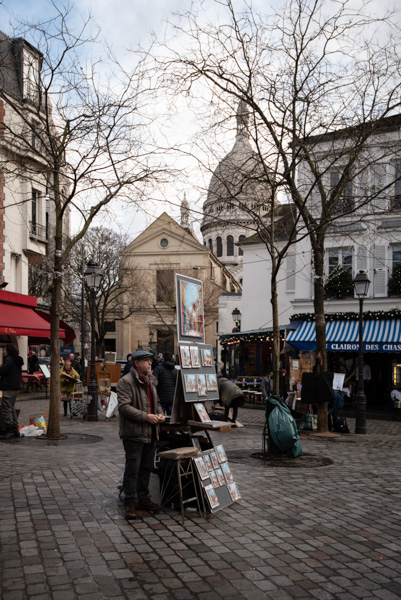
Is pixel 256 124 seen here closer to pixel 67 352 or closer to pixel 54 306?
pixel 54 306

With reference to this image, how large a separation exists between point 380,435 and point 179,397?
31.2ft

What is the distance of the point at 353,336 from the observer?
883 inches

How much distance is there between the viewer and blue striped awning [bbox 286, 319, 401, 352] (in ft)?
69.9

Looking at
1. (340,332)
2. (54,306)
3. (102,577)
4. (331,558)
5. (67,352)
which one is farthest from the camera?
(67,352)

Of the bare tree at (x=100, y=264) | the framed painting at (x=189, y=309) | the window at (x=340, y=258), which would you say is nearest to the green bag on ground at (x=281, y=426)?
the framed painting at (x=189, y=309)

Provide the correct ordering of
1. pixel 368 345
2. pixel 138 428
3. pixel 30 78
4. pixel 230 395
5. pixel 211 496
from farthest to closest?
1. pixel 368 345
2. pixel 230 395
3. pixel 30 78
4. pixel 211 496
5. pixel 138 428

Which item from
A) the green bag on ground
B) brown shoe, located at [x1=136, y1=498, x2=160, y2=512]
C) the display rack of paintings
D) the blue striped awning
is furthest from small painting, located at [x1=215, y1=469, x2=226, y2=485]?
the blue striped awning

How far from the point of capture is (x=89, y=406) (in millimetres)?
16688

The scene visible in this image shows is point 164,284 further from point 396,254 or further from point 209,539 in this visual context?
point 209,539

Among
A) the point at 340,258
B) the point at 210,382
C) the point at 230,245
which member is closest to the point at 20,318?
the point at 340,258

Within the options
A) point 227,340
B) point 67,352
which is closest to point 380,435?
point 227,340

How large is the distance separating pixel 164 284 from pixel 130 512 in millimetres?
54705

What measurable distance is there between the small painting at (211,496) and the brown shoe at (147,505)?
0.58 meters

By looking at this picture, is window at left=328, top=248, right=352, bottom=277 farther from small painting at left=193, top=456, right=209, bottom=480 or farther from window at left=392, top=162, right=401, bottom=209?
small painting at left=193, top=456, right=209, bottom=480
